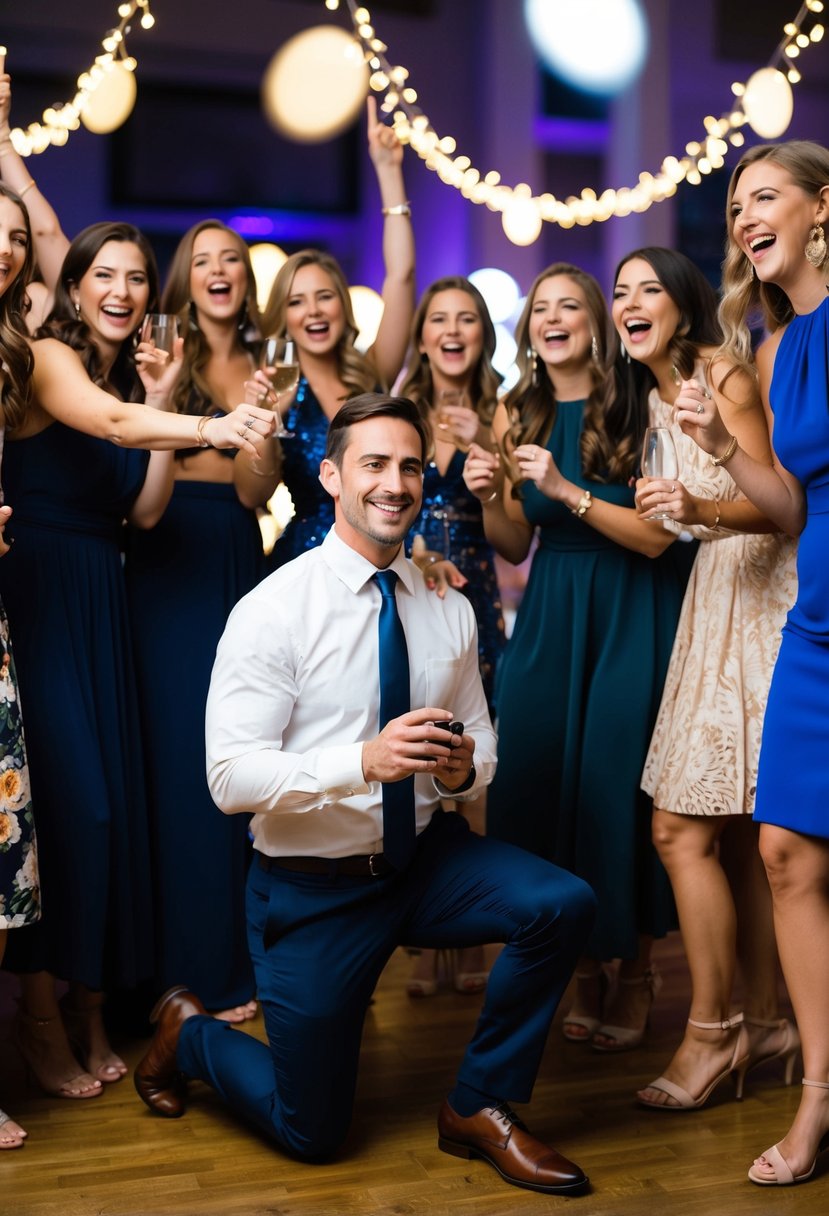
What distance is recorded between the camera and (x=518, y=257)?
353 inches

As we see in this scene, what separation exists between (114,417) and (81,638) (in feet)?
1.63

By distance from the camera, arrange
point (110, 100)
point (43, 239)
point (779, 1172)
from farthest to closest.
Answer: point (110, 100) → point (43, 239) → point (779, 1172)

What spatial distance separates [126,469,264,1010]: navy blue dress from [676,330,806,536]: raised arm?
4.09 ft

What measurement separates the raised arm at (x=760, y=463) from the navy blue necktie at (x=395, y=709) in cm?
65

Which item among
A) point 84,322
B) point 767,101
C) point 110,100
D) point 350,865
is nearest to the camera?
point 350,865

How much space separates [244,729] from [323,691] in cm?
17

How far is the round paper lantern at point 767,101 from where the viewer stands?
449cm

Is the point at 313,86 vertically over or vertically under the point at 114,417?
over

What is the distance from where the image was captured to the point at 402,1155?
2.57 meters

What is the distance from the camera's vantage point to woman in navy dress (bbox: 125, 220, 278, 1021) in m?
3.20

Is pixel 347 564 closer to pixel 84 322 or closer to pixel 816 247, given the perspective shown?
pixel 84 322

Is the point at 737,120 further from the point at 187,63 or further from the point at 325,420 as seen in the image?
the point at 187,63

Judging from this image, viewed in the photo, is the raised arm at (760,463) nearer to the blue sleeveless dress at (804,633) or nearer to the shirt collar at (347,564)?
the blue sleeveless dress at (804,633)

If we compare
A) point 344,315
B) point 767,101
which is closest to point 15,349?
point 344,315
